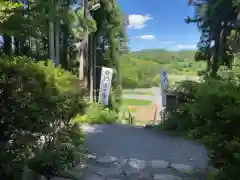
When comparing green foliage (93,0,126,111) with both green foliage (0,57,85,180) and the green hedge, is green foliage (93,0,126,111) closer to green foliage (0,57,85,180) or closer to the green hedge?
green foliage (0,57,85,180)

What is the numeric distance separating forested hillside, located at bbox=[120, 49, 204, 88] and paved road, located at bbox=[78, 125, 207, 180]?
9578 mm

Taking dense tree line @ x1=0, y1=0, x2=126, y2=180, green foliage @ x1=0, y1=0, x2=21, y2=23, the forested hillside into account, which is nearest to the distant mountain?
the forested hillside

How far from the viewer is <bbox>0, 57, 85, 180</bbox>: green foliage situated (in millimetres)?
2896

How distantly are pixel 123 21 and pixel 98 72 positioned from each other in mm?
3054

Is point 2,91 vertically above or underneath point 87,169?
above

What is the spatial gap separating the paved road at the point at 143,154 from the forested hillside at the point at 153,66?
9578mm

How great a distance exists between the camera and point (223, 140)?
2.35 metres

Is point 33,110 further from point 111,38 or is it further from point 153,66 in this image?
point 153,66

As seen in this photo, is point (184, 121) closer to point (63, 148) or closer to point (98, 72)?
point (63, 148)

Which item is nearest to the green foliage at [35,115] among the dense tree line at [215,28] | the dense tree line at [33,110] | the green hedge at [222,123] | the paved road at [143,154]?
the dense tree line at [33,110]

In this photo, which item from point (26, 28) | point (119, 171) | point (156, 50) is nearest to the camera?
point (26, 28)

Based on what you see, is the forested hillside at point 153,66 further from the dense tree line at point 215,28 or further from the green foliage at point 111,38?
the dense tree line at point 215,28

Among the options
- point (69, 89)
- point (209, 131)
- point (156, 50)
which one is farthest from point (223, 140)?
point (156, 50)

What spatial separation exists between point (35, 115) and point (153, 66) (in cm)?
2597
